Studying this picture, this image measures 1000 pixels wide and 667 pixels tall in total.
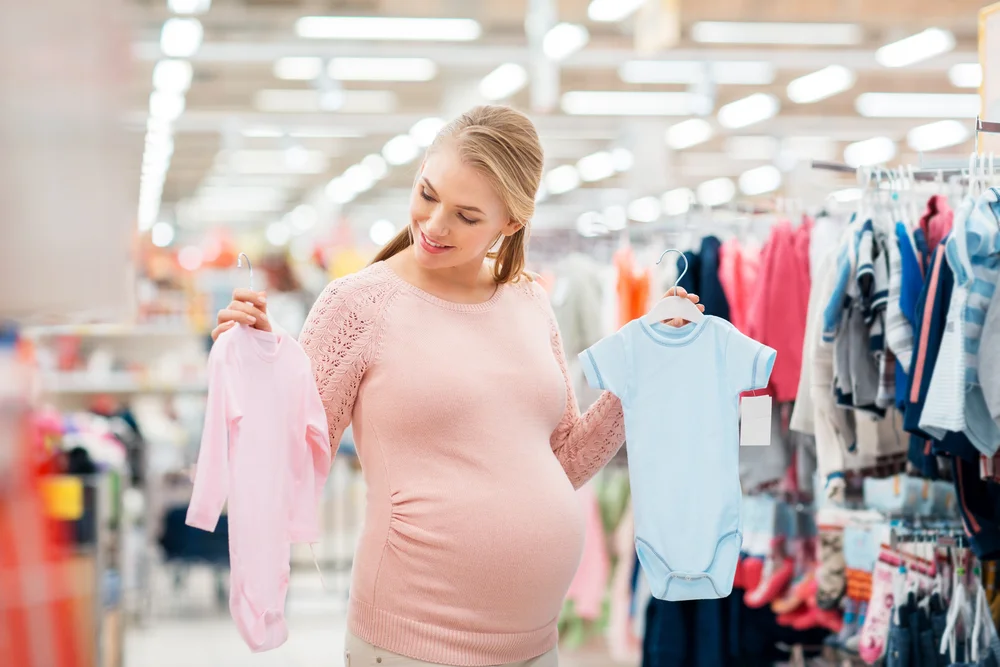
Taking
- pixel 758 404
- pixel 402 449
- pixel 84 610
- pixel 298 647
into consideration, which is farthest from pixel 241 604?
pixel 298 647

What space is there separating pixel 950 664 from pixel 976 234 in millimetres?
1144

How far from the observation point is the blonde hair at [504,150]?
206 centimetres

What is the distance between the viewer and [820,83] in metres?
13.0

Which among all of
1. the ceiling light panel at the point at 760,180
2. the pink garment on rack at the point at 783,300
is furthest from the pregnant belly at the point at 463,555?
the ceiling light panel at the point at 760,180

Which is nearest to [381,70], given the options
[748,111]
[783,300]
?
[748,111]

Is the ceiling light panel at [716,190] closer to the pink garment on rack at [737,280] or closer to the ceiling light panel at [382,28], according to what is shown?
the ceiling light panel at [382,28]

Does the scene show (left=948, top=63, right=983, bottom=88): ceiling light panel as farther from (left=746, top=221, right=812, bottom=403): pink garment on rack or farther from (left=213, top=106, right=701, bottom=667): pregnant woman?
(left=213, top=106, right=701, bottom=667): pregnant woman

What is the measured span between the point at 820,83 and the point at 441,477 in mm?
11932

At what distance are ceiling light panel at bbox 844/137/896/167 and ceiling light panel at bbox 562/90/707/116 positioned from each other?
5.27 metres

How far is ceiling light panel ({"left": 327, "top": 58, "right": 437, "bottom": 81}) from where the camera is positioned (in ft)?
36.7

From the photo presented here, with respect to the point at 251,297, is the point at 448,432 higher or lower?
lower

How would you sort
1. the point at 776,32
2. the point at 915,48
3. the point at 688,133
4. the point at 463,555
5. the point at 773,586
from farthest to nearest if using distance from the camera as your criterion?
the point at 688,133 < the point at 776,32 < the point at 915,48 < the point at 773,586 < the point at 463,555

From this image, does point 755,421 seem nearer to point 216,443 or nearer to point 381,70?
point 216,443

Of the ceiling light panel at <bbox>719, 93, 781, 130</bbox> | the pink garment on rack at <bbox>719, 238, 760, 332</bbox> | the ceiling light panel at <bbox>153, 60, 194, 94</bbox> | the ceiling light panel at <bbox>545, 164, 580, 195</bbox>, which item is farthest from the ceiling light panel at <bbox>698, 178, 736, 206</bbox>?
the pink garment on rack at <bbox>719, 238, 760, 332</bbox>
